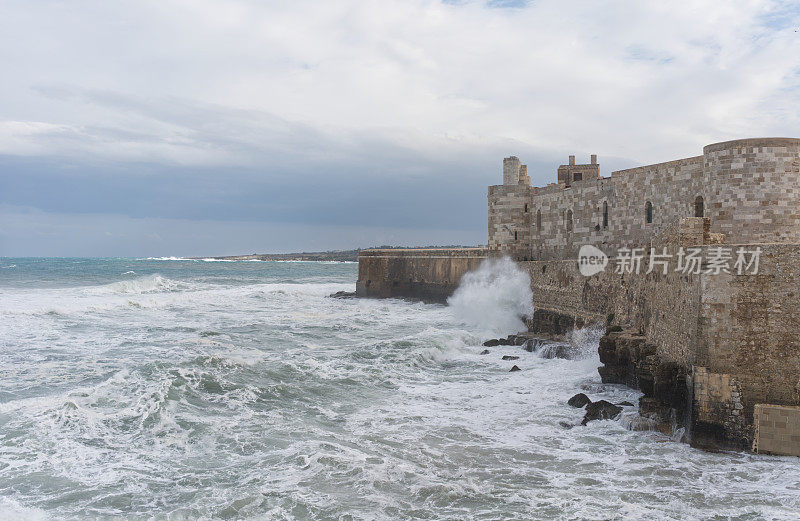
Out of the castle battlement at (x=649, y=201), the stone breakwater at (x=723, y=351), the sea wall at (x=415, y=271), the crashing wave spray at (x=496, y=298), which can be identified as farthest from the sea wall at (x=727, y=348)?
the sea wall at (x=415, y=271)

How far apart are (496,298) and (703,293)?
18148 mm

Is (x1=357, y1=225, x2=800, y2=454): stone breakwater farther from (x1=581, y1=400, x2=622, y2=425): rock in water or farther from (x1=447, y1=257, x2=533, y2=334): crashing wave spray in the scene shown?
(x1=447, y1=257, x2=533, y2=334): crashing wave spray

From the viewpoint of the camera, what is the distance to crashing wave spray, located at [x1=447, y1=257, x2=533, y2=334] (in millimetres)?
25453

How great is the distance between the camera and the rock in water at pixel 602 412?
36.7ft

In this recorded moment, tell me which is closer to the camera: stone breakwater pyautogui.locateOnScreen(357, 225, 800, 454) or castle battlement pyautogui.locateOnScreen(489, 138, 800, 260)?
stone breakwater pyautogui.locateOnScreen(357, 225, 800, 454)

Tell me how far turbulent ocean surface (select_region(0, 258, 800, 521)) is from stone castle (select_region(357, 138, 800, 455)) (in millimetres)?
686

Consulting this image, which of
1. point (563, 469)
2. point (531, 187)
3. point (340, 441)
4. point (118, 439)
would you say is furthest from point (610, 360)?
point (531, 187)

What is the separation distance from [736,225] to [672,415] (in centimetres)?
560

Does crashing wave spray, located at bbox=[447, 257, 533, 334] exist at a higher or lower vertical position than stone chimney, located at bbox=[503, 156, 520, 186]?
lower

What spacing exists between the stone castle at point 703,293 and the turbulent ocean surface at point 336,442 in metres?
0.69

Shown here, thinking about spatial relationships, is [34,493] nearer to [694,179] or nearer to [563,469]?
[563,469]

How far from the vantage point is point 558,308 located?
21.6 metres

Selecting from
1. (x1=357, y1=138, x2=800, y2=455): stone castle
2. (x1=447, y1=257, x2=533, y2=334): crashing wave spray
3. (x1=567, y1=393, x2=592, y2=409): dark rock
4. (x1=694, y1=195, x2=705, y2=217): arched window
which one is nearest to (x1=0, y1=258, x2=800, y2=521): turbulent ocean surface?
(x1=567, y1=393, x2=592, y2=409): dark rock

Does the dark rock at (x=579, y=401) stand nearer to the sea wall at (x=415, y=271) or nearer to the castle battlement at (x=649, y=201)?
the castle battlement at (x=649, y=201)
